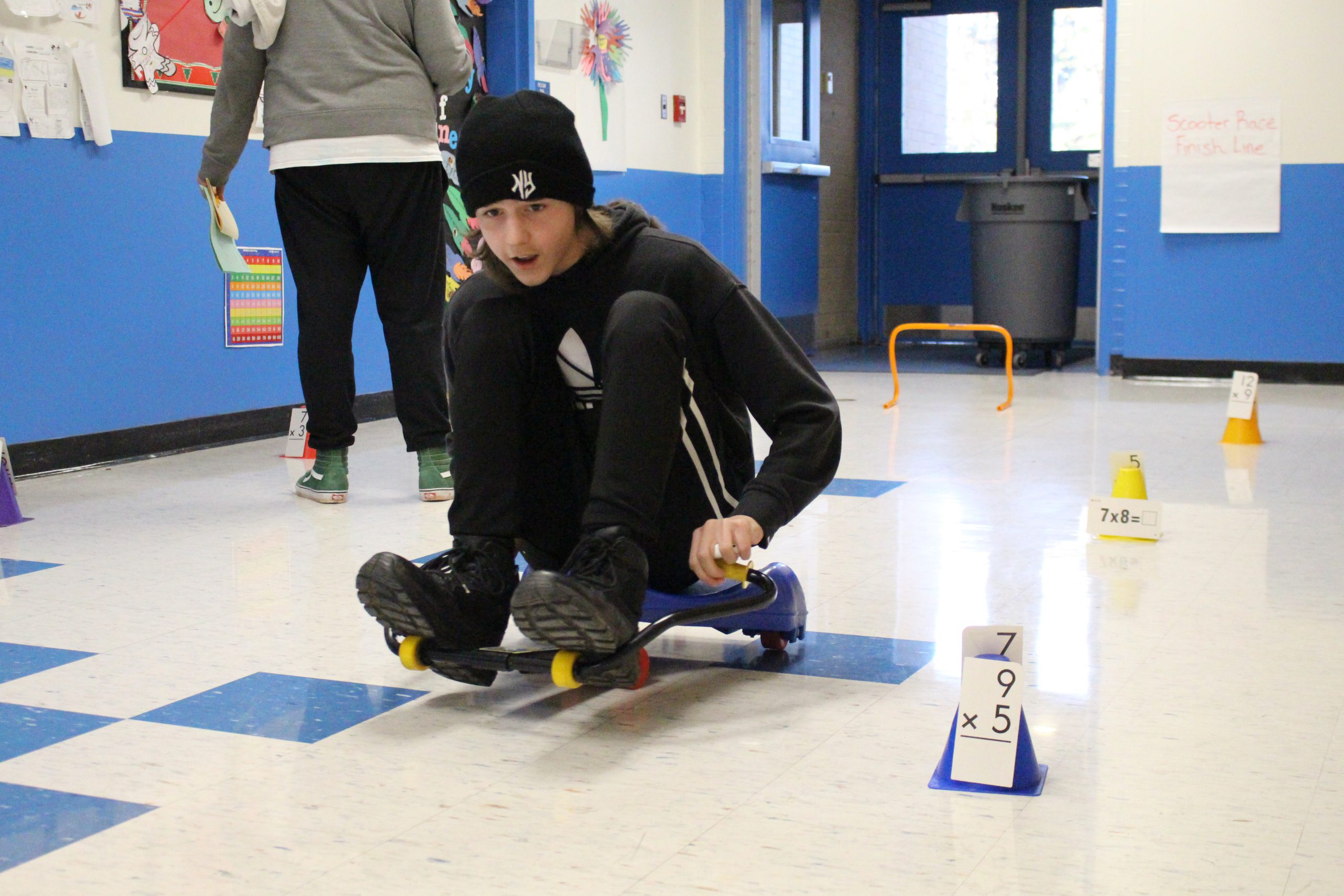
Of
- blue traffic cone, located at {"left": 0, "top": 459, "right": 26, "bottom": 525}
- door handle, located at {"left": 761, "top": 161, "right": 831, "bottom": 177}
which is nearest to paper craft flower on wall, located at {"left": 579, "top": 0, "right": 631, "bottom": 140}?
door handle, located at {"left": 761, "top": 161, "right": 831, "bottom": 177}

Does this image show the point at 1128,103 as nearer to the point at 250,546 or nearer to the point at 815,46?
the point at 815,46

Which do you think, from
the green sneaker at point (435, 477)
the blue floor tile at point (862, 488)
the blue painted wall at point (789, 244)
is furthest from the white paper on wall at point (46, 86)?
the blue painted wall at point (789, 244)

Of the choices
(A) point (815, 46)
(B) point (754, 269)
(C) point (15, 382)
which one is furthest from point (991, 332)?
(C) point (15, 382)

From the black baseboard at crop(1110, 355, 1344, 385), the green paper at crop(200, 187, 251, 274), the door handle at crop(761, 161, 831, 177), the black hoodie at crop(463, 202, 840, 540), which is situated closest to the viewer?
the black hoodie at crop(463, 202, 840, 540)

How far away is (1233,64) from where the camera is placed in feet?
18.5

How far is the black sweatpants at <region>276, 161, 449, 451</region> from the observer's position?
3.03 m

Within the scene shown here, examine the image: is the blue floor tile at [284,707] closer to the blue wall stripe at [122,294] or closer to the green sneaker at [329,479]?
the green sneaker at [329,479]

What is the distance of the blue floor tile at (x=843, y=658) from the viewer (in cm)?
179

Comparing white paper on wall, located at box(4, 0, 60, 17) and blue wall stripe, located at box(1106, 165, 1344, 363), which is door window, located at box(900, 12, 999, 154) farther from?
white paper on wall, located at box(4, 0, 60, 17)

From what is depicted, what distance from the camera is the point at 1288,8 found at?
555cm

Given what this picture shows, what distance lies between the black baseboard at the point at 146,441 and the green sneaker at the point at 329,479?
30.7 inches

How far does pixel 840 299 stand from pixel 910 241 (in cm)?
53

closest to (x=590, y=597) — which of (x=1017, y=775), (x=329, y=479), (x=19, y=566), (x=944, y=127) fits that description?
(x=1017, y=775)

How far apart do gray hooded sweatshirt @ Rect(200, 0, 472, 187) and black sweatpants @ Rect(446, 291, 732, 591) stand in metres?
1.42
